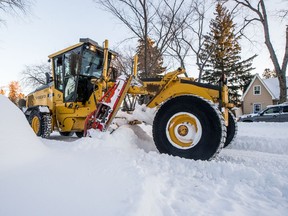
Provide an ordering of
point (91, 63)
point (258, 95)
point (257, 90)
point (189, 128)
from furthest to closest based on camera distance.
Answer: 1. point (257, 90)
2. point (258, 95)
3. point (91, 63)
4. point (189, 128)

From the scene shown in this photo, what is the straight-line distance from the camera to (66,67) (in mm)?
7965

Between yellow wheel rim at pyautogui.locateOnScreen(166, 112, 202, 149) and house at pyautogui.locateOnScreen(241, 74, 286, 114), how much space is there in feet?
106

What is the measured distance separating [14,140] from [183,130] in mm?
2637

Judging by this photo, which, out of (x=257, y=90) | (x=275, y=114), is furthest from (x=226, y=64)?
(x=275, y=114)

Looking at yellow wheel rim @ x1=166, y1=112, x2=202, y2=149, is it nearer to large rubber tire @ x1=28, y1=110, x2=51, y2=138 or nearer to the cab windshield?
the cab windshield

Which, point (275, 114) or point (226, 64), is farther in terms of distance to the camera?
point (226, 64)

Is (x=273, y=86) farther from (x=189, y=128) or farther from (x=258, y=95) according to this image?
(x=189, y=128)

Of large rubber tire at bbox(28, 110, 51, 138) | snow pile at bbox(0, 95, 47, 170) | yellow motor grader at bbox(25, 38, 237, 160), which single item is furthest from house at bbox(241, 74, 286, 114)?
snow pile at bbox(0, 95, 47, 170)

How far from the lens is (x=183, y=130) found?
4422mm

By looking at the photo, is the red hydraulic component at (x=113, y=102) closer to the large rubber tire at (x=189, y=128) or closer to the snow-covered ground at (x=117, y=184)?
the large rubber tire at (x=189, y=128)

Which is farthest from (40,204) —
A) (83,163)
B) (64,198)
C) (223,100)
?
(223,100)

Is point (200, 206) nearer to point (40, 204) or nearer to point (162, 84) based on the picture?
point (40, 204)

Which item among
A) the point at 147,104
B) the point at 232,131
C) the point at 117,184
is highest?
the point at 147,104

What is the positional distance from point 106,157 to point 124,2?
1515 centimetres
